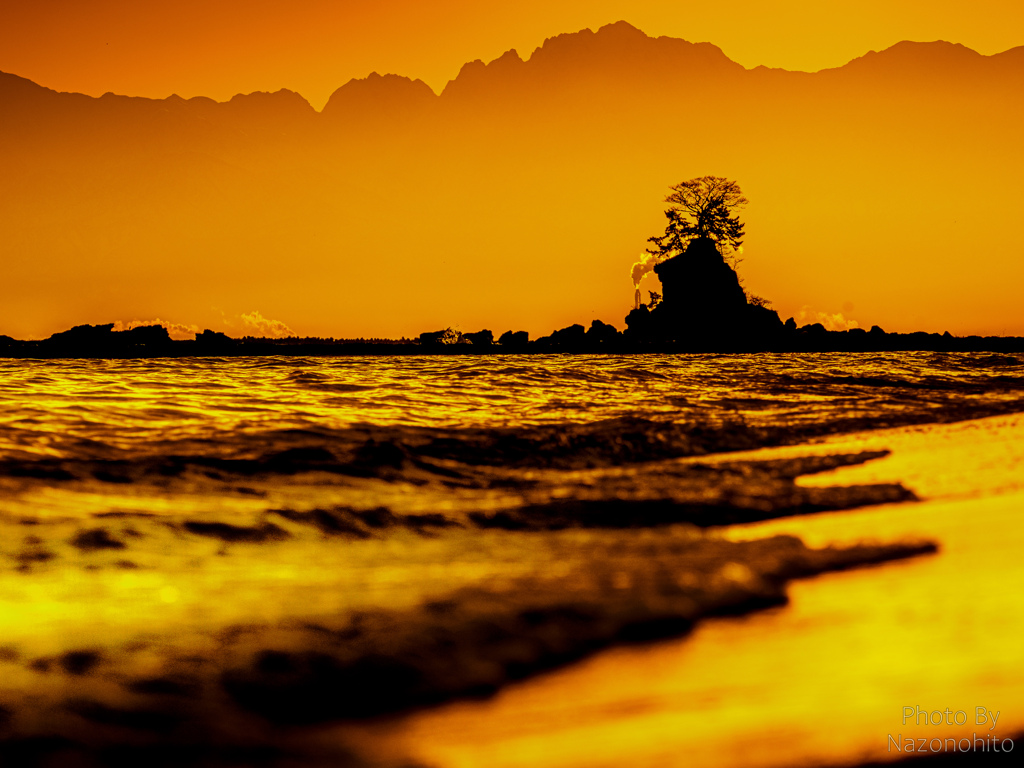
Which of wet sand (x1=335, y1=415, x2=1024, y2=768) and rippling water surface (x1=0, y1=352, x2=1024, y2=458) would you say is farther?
rippling water surface (x1=0, y1=352, x2=1024, y2=458)

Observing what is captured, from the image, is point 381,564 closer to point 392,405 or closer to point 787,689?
point 787,689

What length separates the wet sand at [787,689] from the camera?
185 centimetres

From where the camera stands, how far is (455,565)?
333 centimetres

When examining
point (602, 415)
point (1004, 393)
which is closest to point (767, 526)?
point (602, 415)

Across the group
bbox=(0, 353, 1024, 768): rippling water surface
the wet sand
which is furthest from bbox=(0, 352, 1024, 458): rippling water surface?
the wet sand

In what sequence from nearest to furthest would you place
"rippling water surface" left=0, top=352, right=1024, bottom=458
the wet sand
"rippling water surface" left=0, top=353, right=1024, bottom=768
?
the wet sand → "rippling water surface" left=0, top=353, right=1024, bottom=768 → "rippling water surface" left=0, top=352, right=1024, bottom=458

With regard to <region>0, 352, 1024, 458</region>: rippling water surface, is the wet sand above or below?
below

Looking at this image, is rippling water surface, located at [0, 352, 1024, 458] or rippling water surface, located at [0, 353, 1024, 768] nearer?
rippling water surface, located at [0, 353, 1024, 768]

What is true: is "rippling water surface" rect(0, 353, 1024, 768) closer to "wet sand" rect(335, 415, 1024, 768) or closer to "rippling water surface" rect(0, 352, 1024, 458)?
"wet sand" rect(335, 415, 1024, 768)

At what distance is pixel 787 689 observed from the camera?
210 centimetres

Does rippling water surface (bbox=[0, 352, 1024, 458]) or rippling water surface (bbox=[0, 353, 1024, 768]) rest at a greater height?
rippling water surface (bbox=[0, 352, 1024, 458])

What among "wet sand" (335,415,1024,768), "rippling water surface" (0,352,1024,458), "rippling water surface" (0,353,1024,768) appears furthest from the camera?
"rippling water surface" (0,352,1024,458)

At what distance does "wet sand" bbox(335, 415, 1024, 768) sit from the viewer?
1.85 meters

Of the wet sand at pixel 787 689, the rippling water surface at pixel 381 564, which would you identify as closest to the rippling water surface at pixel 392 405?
the rippling water surface at pixel 381 564
